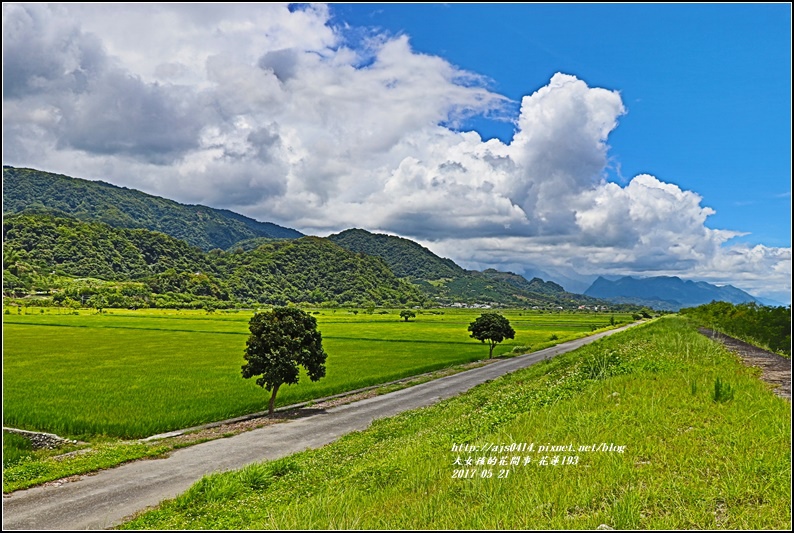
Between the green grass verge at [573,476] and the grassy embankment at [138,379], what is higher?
the green grass verge at [573,476]

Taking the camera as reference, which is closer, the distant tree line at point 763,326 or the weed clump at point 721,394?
the weed clump at point 721,394

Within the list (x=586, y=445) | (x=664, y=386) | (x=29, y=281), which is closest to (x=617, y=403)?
(x=664, y=386)

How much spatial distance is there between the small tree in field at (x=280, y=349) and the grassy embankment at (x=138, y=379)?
2.79 meters

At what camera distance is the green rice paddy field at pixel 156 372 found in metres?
26.5

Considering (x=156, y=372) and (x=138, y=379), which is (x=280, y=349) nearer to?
(x=138, y=379)

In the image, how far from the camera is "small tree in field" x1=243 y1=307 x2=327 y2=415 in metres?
29.7

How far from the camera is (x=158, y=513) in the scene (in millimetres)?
12172

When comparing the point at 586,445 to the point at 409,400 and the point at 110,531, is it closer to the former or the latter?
the point at 110,531

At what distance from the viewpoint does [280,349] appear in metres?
30.0

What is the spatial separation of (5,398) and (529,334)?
8673 centimetres

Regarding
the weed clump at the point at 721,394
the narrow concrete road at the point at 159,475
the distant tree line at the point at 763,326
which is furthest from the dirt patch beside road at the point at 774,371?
the distant tree line at the point at 763,326

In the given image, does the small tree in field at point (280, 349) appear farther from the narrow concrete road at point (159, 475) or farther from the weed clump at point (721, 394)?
the weed clump at point (721, 394)

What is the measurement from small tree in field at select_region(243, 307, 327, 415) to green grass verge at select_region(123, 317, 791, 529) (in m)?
15.4

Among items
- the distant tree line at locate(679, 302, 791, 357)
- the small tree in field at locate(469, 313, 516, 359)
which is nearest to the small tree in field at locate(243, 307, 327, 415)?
the small tree in field at locate(469, 313, 516, 359)
